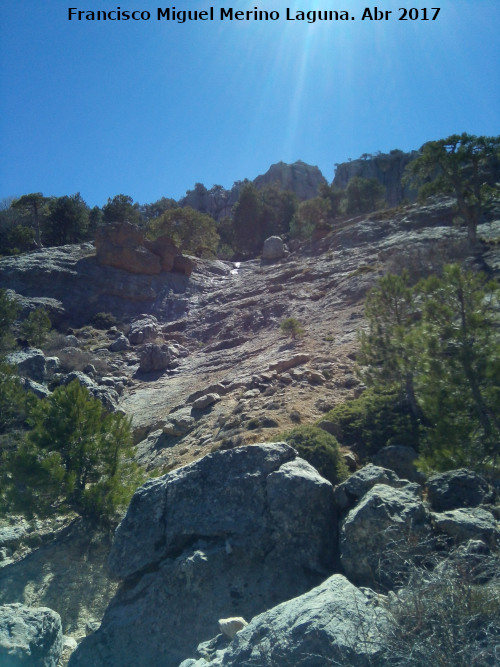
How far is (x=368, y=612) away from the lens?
3725mm

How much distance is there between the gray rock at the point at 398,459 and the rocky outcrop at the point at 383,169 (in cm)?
6941

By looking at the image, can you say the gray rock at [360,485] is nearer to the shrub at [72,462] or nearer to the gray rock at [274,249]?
the shrub at [72,462]

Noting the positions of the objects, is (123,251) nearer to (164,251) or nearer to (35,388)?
(164,251)

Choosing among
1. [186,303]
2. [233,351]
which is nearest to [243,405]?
[233,351]

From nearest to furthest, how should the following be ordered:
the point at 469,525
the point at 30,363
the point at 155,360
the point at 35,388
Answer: the point at 469,525 < the point at 35,388 < the point at 30,363 < the point at 155,360

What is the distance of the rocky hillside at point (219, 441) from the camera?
526cm

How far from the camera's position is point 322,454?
895 centimetres

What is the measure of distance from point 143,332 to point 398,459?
21526 millimetres

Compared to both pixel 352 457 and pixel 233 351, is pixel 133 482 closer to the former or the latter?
pixel 352 457

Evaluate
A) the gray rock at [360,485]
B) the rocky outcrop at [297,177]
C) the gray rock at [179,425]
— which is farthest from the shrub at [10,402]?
the rocky outcrop at [297,177]

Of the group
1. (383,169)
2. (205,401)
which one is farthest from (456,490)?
(383,169)

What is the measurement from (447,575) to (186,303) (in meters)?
30.5

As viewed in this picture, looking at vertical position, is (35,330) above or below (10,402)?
above

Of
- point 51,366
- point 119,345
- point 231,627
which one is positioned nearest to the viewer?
point 231,627
